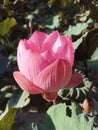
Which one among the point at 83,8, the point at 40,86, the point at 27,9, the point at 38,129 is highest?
the point at 40,86

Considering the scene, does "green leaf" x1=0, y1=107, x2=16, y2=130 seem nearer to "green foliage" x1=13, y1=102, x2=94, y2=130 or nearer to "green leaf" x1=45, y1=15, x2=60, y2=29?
"green foliage" x1=13, y1=102, x2=94, y2=130

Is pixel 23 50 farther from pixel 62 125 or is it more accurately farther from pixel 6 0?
pixel 6 0

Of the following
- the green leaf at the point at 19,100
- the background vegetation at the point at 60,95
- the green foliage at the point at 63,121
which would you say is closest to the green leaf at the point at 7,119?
the background vegetation at the point at 60,95

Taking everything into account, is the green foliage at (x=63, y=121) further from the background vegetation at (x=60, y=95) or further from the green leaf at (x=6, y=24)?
the green leaf at (x=6, y=24)

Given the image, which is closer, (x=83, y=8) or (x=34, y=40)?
(x=34, y=40)

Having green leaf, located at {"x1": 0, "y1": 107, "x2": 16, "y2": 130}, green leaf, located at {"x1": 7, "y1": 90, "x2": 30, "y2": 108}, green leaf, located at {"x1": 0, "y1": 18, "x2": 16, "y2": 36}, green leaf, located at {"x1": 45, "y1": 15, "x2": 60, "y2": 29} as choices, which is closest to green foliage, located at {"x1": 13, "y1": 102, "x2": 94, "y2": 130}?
green leaf, located at {"x1": 0, "y1": 107, "x2": 16, "y2": 130}

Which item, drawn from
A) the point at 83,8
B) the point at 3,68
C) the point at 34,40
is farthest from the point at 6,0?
the point at 34,40
